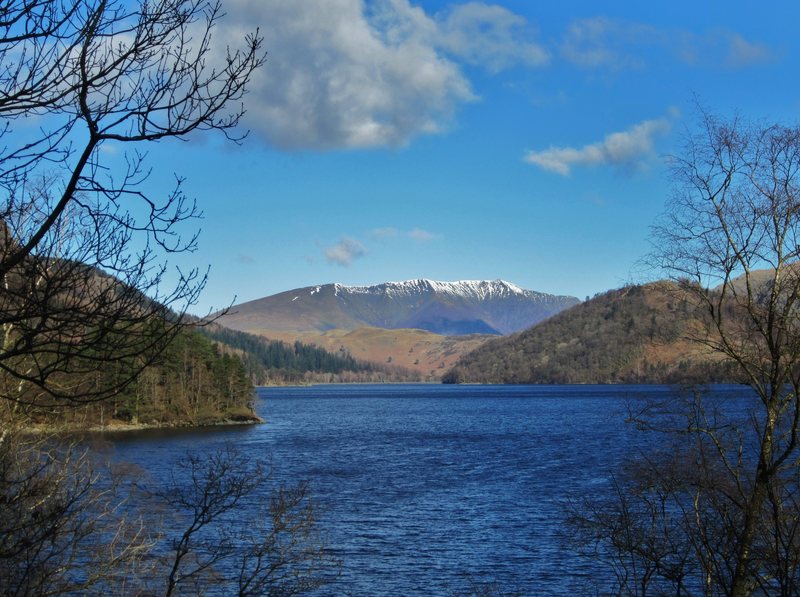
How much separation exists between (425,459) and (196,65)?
5494cm

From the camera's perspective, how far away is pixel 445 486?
45.3 meters

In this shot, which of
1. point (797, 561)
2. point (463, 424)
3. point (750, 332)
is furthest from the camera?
point (463, 424)

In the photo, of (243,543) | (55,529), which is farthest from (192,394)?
(55,529)

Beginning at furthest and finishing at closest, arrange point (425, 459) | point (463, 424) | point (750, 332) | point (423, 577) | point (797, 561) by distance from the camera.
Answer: point (463, 424), point (425, 459), point (423, 577), point (750, 332), point (797, 561)

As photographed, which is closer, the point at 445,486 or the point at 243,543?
the point at 243,543

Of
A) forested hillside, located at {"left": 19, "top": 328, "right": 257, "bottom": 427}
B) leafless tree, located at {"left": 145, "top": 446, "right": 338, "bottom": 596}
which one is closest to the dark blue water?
leafless tree, located at {"left": 145, "top": 446, "right": 338, "bottom": 596}

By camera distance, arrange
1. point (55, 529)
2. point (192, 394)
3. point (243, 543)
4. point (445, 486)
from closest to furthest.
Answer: point (55, 529)
point (243, 543)
point (445, 486)
point (192, 394)

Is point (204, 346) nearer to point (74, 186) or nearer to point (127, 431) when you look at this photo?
point (127, 431)

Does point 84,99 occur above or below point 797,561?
above

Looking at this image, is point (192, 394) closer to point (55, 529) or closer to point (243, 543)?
point (243, 543)

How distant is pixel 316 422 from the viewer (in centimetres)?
10656

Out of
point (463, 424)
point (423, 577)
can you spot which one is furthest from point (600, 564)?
point (463, 424)

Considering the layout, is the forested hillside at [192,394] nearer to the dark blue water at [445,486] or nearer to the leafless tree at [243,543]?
Result: the dark blue water at [445,486]

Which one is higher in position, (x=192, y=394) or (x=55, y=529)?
(x=55, y=529)
